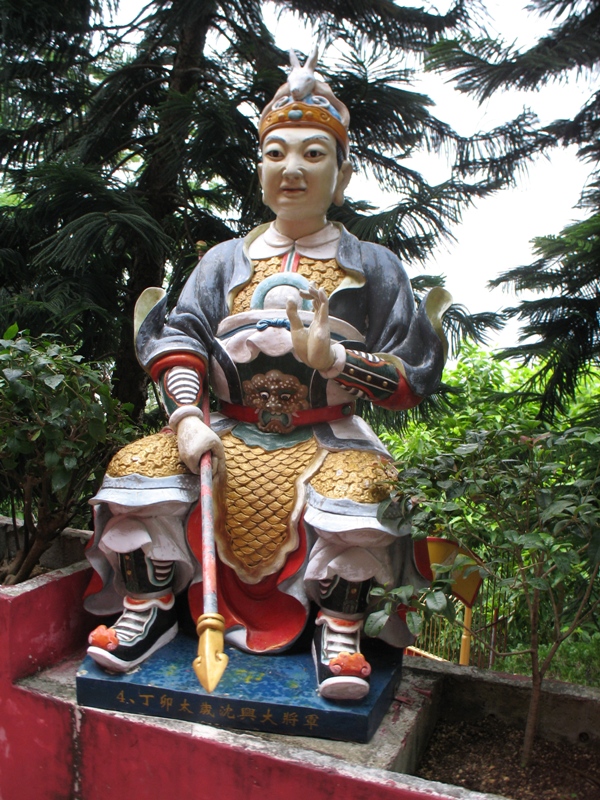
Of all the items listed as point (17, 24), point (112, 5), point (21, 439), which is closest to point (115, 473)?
point (21, 439)

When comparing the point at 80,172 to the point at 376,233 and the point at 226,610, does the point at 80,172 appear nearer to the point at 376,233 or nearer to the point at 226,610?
the point at 376,233

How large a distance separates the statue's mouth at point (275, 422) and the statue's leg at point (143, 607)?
1.86ft

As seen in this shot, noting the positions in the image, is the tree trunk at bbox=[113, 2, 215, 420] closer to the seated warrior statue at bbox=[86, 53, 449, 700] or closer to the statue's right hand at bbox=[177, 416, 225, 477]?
the seated warrior statue at bbox=[86, 53, 449, 700]

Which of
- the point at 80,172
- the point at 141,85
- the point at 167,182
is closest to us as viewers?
the point at 80,172

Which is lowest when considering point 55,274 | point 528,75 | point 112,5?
Result: point 55,274

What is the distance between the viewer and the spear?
198 centimetres

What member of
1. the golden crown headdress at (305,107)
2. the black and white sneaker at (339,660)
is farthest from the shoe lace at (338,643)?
the golden crown headdress at (305,107)

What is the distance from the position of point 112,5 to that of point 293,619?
3.92 metres

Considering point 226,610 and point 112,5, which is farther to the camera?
point 112,5

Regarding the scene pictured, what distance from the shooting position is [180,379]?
267cm

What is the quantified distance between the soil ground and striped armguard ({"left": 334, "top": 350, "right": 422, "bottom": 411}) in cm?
113

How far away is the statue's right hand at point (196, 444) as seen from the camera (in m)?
2.48

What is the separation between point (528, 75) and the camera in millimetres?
3379

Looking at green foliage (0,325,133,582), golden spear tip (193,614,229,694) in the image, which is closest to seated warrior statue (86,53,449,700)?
green foliage (0,325,133,582)
